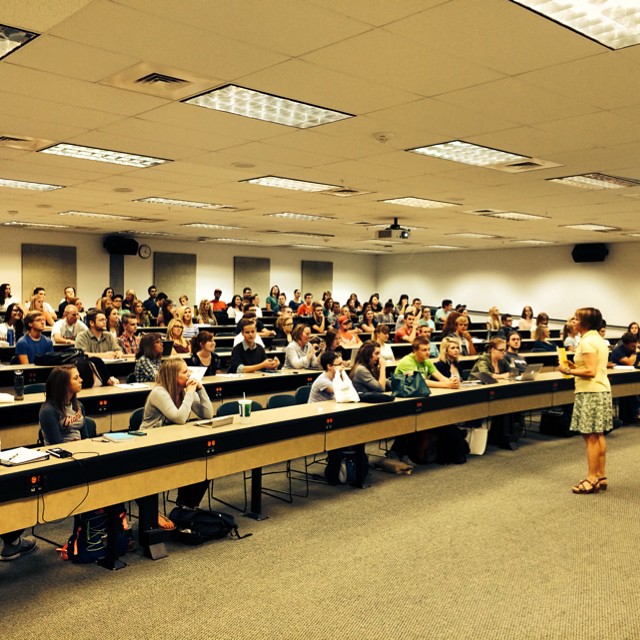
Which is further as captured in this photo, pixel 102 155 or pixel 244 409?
pixel 102 155

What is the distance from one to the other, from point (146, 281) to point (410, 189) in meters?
11.7

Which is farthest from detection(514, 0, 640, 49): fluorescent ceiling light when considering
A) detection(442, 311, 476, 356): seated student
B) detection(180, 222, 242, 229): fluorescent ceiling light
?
detection(180, 222, 242, 229): fluorescent ceiling light

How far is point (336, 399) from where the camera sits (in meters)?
5.95

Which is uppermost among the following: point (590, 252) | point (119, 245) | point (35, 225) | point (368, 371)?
point (35, 225)

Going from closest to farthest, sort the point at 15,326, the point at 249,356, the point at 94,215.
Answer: the point at 249,356 < the point at 15,326 < the point at 94,215

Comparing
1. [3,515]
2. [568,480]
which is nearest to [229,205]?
[568,480]

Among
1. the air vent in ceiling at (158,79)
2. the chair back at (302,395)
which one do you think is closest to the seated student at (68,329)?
the chair back at (302,395)

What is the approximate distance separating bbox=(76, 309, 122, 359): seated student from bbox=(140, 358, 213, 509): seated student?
118 inches

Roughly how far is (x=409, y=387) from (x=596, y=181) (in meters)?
3.66

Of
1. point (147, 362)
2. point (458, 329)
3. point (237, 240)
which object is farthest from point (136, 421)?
point (237, 240)

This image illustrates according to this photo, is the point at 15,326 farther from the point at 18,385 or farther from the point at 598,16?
the point at 598,16

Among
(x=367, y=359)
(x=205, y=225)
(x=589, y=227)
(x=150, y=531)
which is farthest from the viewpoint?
(x=205, y=225)

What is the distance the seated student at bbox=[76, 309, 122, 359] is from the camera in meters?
7.81

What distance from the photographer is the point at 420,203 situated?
10023 mm
